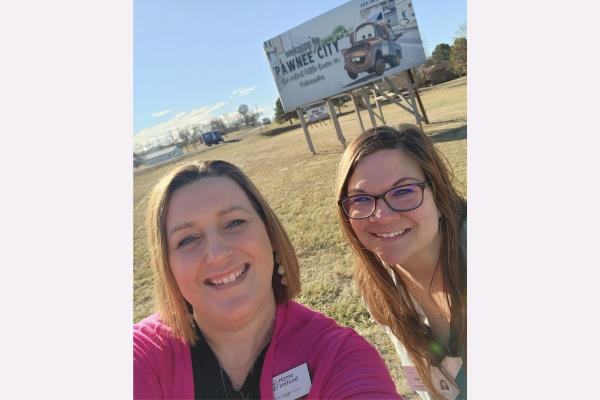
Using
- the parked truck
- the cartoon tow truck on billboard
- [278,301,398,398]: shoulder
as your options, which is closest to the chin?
[278,301,398,398]: shoulder

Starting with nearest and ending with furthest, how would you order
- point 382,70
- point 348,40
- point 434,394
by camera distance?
point 434,394 → point 382,70 → point 348,40

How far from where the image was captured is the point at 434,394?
123cm

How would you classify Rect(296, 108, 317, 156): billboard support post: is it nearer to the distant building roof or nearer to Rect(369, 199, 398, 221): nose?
the distant building roof

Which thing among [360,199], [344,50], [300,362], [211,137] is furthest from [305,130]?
[300,362]

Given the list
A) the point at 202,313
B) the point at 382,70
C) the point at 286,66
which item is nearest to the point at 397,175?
the point at 202,313

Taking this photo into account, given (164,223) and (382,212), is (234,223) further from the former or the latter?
(382,212)

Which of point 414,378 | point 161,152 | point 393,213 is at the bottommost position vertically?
point 414,378

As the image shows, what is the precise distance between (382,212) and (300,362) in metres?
0.47

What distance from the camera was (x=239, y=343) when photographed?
0.99 metres

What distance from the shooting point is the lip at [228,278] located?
90 centimetres

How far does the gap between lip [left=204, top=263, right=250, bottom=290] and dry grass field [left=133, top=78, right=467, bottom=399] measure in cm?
40

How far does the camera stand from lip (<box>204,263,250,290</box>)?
2.97ft
